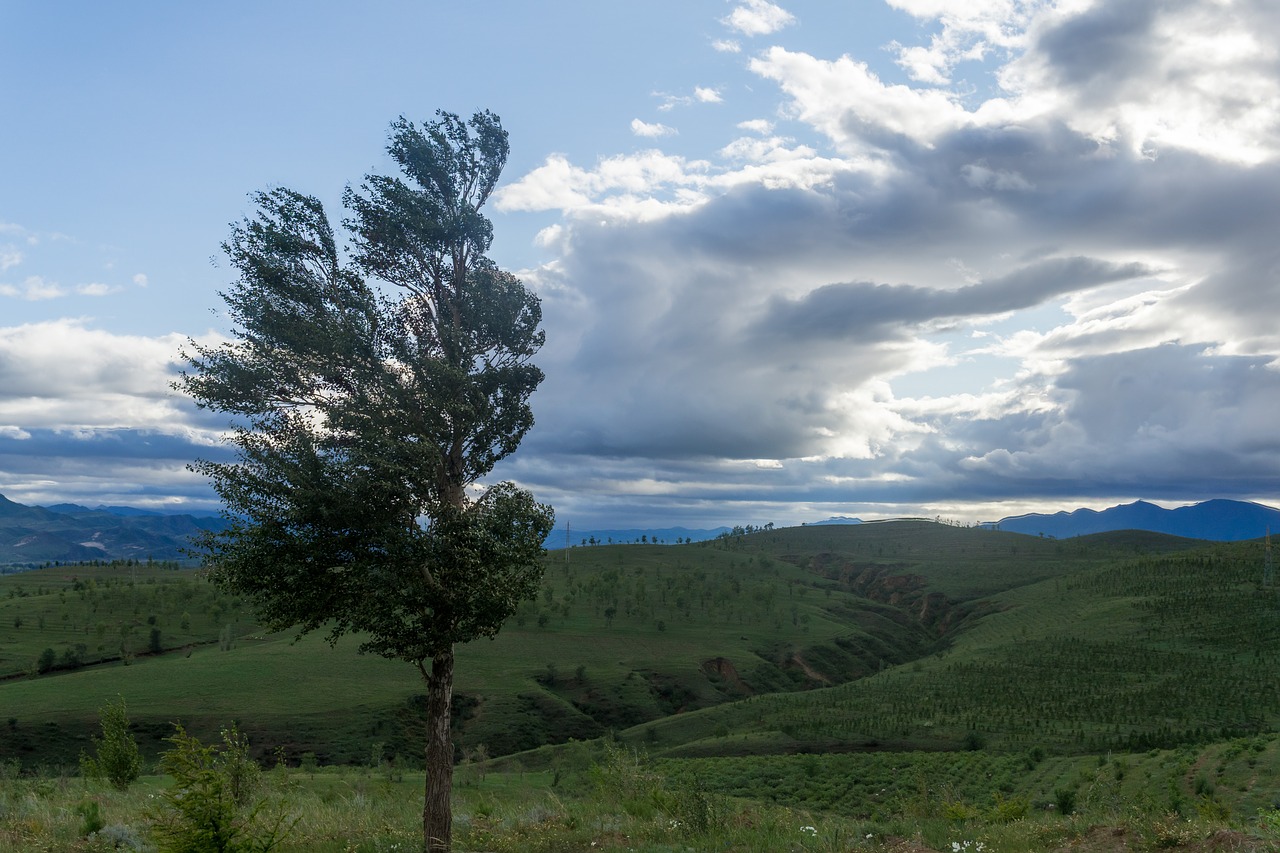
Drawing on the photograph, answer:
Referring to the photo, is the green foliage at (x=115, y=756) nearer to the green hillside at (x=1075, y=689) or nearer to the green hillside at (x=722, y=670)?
the green hillside at (x=722, y=670)

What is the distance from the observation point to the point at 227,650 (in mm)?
105500

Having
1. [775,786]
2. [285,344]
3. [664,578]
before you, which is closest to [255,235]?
[285,344]

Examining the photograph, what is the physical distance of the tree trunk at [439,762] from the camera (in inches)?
720

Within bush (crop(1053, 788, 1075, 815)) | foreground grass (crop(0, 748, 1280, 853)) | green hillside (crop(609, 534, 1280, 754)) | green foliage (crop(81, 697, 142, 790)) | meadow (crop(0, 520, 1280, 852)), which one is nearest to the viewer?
foreground grass (crop(0, 748, 1280, 853))

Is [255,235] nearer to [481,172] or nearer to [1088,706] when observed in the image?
[481,172]

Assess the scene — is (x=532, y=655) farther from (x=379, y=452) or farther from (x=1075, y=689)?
(x=379, y=452)

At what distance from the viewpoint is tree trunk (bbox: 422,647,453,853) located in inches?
720

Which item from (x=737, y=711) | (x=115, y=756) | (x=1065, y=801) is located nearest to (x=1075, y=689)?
(x=737, y=711)

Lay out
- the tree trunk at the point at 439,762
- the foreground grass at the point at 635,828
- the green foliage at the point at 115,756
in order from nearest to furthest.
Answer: the foreground grass at the point at 635,828 → the tree trunk at the point at 439,762 → the green foliage at the point at 115,756

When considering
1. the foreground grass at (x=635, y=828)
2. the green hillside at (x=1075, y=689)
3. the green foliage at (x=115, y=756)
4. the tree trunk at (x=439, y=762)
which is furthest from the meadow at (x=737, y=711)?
the green foliage at (x=115, y=756)

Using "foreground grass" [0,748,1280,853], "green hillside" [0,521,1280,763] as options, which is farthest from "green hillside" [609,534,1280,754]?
"foreground grass" [0,748,1280,853]

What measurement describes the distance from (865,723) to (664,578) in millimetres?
101561

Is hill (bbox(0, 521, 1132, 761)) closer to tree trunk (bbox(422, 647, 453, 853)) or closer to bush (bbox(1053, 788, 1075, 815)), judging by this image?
bush (bbox(1053, 788, 1075, 815))

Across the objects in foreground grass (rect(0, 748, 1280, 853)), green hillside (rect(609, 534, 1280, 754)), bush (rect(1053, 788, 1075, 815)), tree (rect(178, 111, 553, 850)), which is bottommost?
green hillside (rect(609, 534, 1280, 754))
